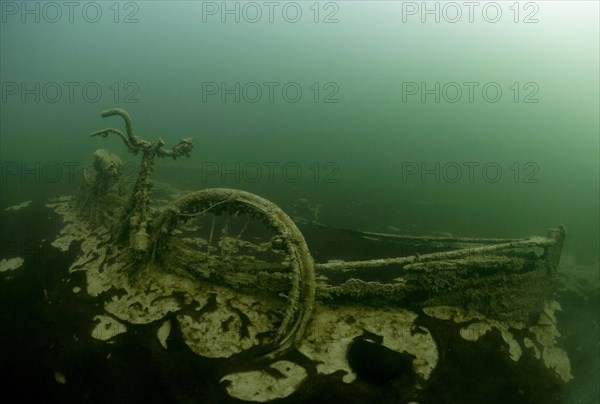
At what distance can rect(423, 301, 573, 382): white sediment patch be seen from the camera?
461cm

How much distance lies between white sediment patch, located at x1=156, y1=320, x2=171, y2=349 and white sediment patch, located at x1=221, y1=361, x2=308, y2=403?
1024mm

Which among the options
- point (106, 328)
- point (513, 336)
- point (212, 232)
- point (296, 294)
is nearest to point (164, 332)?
point (106, 328)

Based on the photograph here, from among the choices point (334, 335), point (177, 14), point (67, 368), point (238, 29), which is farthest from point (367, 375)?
point (177, 14)

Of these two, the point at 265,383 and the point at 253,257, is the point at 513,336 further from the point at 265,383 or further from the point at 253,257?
the point at 253,257

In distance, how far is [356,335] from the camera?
445 centimetres

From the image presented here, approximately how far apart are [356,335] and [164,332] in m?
2.52

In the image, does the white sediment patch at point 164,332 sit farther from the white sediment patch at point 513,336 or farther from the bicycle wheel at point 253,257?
the white sediment patch at point 513,336

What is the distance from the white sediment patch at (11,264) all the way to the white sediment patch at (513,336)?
696 cm

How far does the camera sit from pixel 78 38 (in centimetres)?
11894

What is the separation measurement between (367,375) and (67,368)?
3.48m

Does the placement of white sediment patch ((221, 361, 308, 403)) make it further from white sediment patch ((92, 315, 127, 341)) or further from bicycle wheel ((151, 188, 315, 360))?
white sediment patch ((92, 315, 127, 341))

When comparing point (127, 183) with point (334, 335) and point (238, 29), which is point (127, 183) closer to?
point (334, 335)

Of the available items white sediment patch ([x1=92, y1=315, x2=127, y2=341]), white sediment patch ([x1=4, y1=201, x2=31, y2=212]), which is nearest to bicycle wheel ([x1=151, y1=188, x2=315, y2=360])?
white sediment patch ([x1=92, y1=315, x2=127, y2=341])

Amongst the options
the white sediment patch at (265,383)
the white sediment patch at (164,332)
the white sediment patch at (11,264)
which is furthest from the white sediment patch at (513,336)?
the white sediment patch at (11,264)
